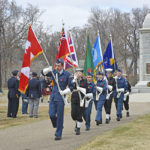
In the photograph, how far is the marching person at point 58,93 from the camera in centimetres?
878

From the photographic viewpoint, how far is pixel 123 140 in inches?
325

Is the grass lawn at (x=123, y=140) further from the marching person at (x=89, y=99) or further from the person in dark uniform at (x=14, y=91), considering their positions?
the person in dark uniform at (x=14, y=91)

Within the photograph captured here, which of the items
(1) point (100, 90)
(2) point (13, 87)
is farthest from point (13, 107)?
(1) point (100, 90)

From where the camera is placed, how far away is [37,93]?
1435 cm

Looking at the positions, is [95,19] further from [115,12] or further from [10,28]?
[10,28]

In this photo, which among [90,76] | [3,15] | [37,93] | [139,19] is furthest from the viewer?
[139,19]

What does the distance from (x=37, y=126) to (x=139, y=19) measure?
47800mm

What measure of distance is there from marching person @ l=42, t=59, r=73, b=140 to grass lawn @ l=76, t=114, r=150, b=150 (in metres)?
1.01

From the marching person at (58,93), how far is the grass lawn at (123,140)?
1009mm

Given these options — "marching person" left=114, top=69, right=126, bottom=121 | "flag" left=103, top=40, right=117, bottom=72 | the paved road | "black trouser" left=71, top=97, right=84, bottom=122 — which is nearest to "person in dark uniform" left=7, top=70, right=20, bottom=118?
the paved road

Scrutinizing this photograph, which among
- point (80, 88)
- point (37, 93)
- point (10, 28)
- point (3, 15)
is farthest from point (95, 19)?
point (80, 88)

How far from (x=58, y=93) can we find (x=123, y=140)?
6.32ft

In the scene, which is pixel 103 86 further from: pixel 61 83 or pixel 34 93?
pixel 34 93

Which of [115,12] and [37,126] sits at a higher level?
[115,12]
